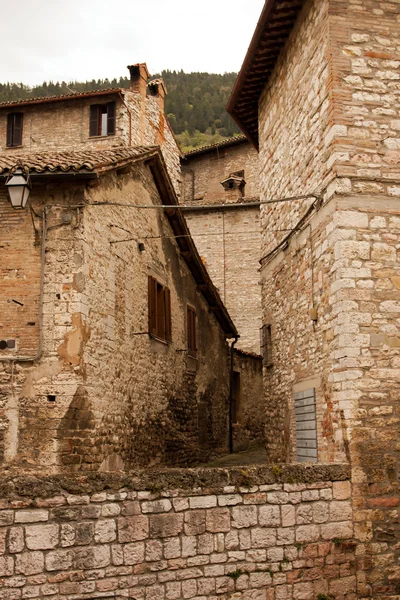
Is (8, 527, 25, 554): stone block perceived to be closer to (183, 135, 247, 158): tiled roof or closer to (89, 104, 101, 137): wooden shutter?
(89, 104, 101, 137): wooden shutter

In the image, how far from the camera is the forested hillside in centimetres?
4941

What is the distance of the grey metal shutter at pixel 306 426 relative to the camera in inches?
332

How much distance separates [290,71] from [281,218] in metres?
2.36

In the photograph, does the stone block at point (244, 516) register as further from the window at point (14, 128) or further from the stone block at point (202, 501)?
the window at point (14, 128)

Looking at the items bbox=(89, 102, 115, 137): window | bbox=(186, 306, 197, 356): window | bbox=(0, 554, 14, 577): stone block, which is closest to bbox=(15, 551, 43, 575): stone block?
bbox=(0, 554, 14, 577): stone block

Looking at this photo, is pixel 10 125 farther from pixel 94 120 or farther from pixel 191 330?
pixel 191 330

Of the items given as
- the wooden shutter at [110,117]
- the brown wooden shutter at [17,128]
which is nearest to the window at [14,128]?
the brown wooden shutter at [17,128]

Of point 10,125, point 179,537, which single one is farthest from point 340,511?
point 10,125

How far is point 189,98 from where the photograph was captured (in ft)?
193

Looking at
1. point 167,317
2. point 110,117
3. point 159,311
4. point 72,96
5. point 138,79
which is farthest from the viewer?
point 138,79

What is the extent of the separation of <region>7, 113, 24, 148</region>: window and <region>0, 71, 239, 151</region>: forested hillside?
2556 centimetres

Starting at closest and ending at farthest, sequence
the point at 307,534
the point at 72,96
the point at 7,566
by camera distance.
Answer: the point at 7,566 → the point at 307,534 → the point at 72,96

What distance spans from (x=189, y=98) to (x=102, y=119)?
41.1 m

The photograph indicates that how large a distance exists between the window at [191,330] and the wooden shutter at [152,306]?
103 inches
